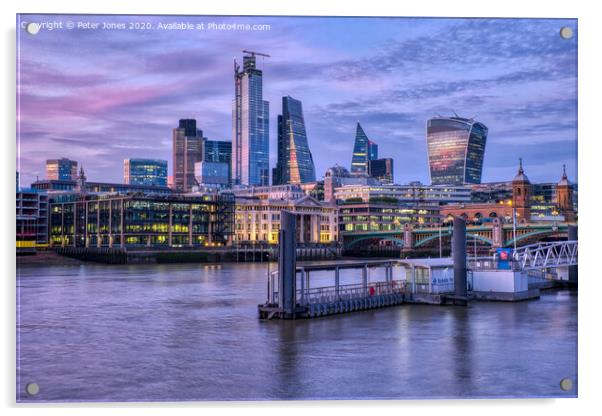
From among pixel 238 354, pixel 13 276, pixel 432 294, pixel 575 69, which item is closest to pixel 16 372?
pixel 13 276

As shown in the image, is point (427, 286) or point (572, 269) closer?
point (427, 286)

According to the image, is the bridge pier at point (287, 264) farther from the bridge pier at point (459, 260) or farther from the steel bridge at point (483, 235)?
the steel bridge at point (483, 235)

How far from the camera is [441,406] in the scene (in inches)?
598

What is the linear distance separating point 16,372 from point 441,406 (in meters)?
8.61

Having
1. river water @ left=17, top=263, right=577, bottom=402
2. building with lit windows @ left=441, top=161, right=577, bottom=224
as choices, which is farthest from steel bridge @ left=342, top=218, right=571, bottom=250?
river water @ left=17, top=263, right=577, bottom=402

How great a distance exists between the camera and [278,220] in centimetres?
12800

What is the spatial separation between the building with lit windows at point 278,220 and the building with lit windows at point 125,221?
9941 millimetres

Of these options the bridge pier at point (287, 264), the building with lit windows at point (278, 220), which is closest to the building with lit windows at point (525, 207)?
the building with lit windows at point (278, 220)

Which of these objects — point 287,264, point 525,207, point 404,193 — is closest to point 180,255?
point 525,207

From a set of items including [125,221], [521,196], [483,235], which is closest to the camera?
[483,235]

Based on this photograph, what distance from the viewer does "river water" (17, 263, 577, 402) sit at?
16844 mm

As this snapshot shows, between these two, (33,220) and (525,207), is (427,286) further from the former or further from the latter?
(525,207)

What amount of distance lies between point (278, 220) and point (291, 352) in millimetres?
106576

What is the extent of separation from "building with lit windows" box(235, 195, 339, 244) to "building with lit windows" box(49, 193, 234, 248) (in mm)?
9941
